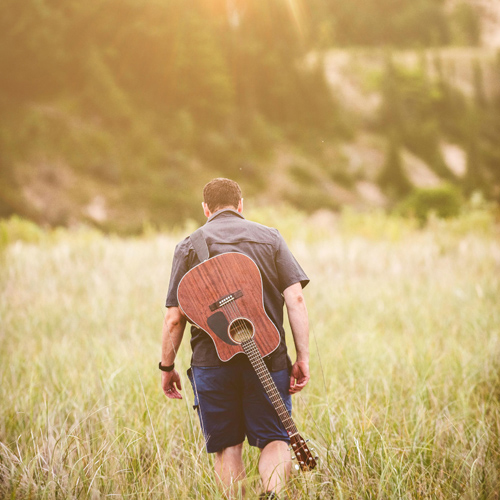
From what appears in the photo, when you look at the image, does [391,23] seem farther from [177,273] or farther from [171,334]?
[171,334]

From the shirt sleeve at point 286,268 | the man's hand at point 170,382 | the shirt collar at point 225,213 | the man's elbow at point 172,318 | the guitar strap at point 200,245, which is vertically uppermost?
the shirt collar at point 225,213

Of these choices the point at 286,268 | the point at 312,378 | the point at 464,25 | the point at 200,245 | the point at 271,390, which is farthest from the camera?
the point at 464,25

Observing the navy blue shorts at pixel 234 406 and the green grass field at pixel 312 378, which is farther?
the green grass field at pixel 312 378

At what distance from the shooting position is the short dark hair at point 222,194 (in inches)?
89.3

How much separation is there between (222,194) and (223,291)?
54 centimetres

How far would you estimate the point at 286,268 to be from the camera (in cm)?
222

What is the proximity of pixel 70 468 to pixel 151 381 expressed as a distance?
1.30 meters

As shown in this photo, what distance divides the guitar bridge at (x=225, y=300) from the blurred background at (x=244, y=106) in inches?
686

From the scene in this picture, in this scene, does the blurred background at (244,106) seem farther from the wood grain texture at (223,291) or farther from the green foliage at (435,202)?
the wood grain texture at (223,291)

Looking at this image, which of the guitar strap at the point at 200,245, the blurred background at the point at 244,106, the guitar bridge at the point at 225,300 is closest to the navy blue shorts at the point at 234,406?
the guitar bridge at the point at 225,300

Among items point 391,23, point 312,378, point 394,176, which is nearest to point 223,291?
point 312,378

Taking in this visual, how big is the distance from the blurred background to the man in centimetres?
1713

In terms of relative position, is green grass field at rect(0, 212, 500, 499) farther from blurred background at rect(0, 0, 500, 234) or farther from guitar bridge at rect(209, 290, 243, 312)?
blurred background at rect(0, 0, 500, 234)

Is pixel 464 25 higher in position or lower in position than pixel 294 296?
higher
